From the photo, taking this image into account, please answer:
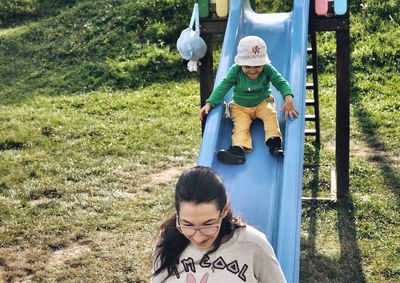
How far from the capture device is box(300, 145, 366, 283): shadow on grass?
17.9ft

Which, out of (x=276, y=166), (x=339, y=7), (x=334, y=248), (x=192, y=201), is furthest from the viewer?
(x=339, y=7)

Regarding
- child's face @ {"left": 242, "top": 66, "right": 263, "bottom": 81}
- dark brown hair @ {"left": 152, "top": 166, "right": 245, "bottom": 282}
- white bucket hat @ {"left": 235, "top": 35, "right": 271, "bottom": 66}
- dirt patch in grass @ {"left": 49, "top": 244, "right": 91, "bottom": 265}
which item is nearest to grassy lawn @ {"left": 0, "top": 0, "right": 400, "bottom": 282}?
dirt patch in grass @ {"left": 49, "top": 244, "right": 91, "bottom": 265}

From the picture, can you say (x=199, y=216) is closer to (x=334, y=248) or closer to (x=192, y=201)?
(x=192, y=201)

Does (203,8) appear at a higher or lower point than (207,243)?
lower

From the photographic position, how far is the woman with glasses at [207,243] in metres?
3.00

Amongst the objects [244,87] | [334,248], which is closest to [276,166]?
[244,87]

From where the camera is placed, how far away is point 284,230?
4.36 metres

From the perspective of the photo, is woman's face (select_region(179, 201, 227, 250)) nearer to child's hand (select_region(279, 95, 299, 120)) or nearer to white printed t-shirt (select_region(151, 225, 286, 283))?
white printed t-shirt (select_region(151, 225, 286, 283))

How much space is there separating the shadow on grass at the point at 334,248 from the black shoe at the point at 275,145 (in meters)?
1.09

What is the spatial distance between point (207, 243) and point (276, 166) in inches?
74.9

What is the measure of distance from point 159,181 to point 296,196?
2958 millimetres

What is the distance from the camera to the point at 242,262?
10.3ft

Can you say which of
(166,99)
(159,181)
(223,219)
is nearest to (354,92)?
(166,99)

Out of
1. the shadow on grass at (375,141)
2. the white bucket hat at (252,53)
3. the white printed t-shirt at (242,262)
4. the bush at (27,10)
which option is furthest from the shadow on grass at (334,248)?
the bush at (27,10)
